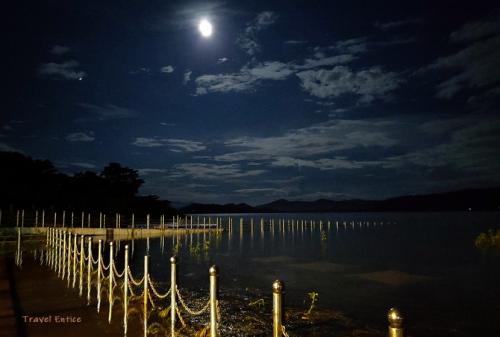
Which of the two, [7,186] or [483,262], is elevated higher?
[7,186]

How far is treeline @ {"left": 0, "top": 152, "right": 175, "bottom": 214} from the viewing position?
152 feet

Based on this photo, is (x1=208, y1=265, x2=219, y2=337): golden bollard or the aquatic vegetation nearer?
(x1=208, y1=265, x2=219, y2=337): golden bollard

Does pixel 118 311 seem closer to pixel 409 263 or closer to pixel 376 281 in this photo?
pixel 376 281

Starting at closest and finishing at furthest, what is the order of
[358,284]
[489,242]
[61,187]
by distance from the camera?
[358,284] < [489,242] < [61,187]

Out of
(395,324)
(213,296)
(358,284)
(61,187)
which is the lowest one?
(358,284)

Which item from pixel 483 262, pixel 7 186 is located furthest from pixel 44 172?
pixel 483 262

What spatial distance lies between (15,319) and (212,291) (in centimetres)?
535

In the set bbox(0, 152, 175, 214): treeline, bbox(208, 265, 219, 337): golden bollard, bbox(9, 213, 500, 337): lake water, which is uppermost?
bbox(0, 152, 175, 214): treeline

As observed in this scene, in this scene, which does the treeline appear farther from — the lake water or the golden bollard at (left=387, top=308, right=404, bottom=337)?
the golden bollard at (left=387, top=308, right=404, bottom=337)

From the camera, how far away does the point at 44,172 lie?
54.8 m

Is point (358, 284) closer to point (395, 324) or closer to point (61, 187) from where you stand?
point (395, 324)

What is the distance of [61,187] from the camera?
5447 centimetres

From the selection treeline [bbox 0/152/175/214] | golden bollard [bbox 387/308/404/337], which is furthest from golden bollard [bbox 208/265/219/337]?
treeline [bbox 0/152/175/214]

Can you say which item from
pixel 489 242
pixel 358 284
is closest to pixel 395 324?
pixel 358 284
